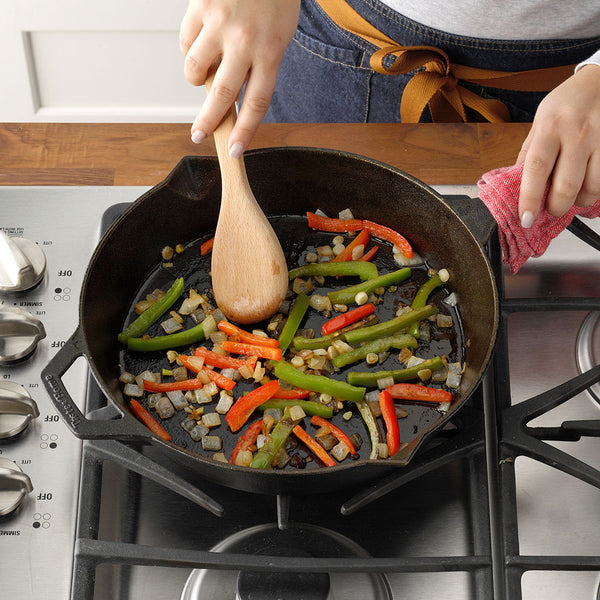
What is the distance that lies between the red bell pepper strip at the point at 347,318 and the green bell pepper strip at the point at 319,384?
86 mm

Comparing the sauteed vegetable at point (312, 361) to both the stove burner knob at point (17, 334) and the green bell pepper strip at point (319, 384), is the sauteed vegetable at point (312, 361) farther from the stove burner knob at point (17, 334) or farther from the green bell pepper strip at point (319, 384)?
the stove burner knob at point (17, 334)

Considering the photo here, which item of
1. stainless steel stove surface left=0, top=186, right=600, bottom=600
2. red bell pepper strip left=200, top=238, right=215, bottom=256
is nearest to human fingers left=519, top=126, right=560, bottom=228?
stainless steel stove surface left=0, top=186, right=600, bottom=600

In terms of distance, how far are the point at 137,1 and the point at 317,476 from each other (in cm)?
126

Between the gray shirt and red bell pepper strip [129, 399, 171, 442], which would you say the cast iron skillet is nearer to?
red bell pepper strip [129, 399, 171, 442]

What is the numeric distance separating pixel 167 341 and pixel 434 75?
663 mm

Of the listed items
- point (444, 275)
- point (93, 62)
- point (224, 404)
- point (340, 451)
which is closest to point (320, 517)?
point (340, 451)

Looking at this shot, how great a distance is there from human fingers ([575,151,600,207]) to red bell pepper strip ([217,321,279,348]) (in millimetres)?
444

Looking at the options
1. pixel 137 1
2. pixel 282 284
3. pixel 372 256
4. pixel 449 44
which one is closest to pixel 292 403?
pixel 282 284

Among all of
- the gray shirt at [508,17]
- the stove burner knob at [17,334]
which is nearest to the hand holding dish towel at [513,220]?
the gray shirt at [508,17]

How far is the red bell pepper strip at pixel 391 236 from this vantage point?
1.06 metres

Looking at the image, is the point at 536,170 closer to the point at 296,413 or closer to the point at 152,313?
the point at 296,413

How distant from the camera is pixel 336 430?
88cm

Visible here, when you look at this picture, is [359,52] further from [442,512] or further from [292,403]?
[442,512]

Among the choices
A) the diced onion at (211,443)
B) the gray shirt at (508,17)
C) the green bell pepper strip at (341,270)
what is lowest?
the diced onion at (211,443)
